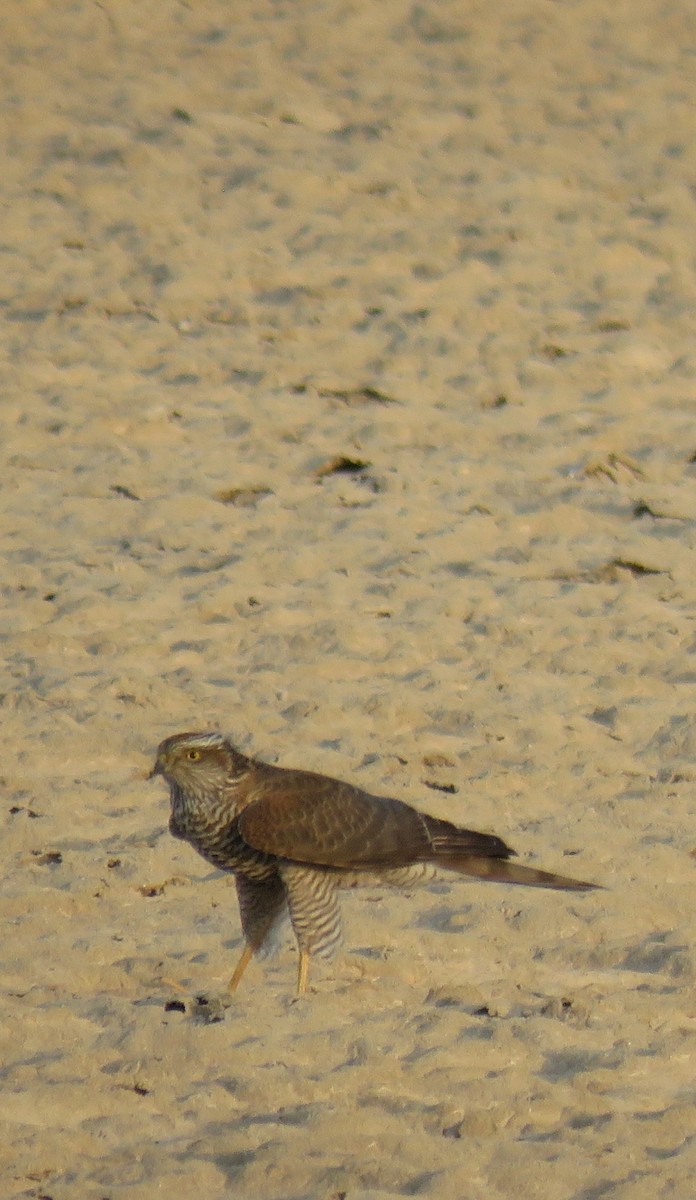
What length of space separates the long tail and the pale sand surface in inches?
8.5

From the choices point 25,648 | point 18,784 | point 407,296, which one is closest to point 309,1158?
point 18,784

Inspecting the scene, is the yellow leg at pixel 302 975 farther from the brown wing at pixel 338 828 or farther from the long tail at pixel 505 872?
the long tail at pixel 505 872

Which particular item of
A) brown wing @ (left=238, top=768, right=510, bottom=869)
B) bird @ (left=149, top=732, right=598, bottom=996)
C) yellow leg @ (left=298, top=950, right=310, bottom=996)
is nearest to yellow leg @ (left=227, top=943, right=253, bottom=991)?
bird @ (left=149, top=732, right=598, bottom=996)

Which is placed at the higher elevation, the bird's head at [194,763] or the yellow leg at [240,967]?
the bird's head at [194,763]

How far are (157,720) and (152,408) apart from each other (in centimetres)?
301

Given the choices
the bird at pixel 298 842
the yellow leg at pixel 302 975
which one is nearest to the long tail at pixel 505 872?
the bird at pixel 298 842

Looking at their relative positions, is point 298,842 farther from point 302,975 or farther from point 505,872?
point 505,872

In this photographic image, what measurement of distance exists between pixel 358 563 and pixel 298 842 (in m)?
3.04

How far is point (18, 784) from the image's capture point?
613cm

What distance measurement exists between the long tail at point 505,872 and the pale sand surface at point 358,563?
0.71ft

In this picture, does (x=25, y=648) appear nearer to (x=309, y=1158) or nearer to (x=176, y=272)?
(x=309, y=1158)

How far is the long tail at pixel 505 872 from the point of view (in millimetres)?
5156

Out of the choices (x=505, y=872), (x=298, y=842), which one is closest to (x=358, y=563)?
(x=505, y=872)

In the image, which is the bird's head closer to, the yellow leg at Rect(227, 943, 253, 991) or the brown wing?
the brown wing
